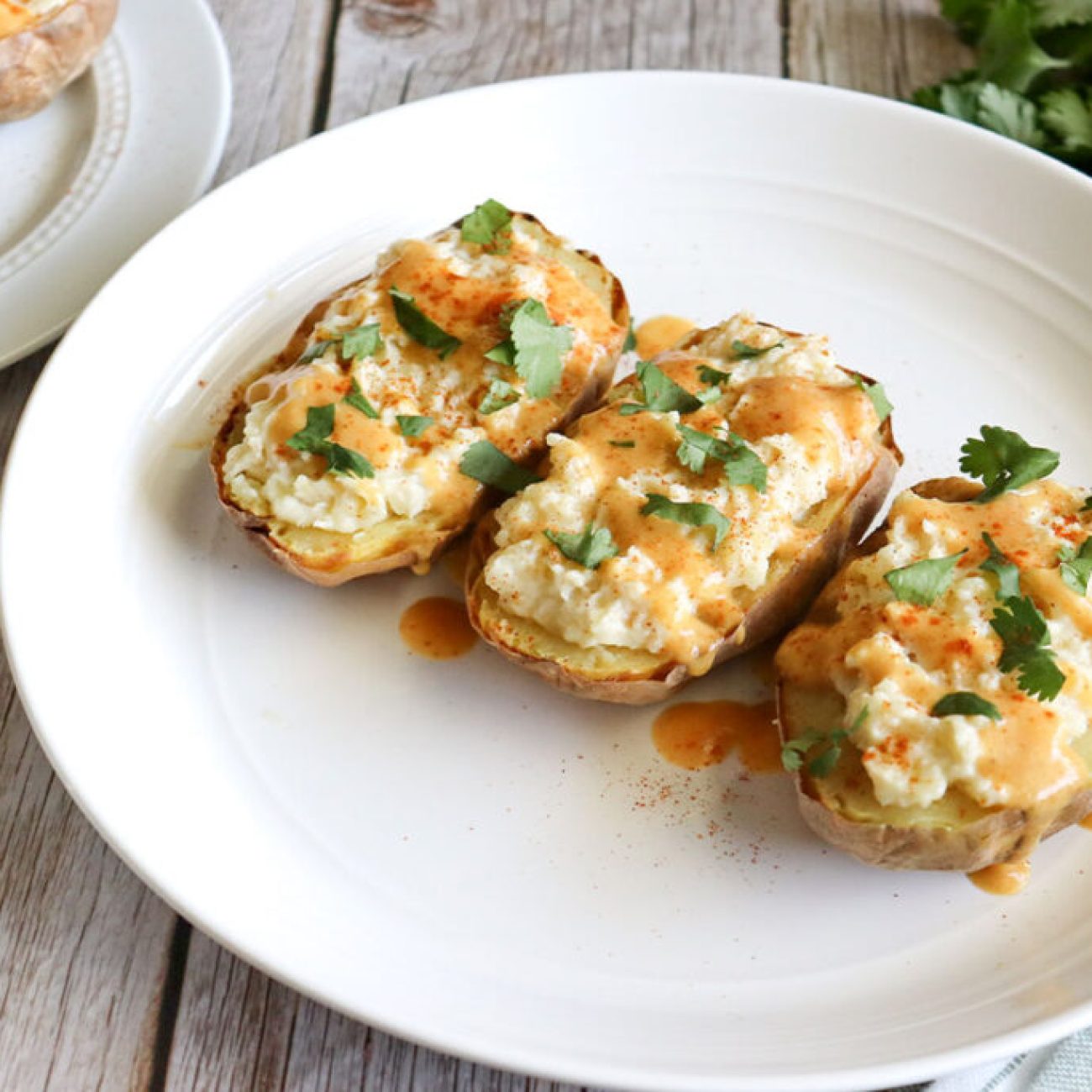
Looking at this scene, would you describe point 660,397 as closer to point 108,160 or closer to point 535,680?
point 535,680

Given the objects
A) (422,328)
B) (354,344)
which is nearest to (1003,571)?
(422,328)

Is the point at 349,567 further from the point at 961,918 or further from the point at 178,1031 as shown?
the point at 961,918

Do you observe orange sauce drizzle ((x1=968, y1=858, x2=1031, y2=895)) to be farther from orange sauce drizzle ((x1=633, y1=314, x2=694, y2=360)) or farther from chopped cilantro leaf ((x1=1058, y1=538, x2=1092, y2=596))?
orange sauce drizzle ((x1=633, y1=314, x2=694, y2=360))

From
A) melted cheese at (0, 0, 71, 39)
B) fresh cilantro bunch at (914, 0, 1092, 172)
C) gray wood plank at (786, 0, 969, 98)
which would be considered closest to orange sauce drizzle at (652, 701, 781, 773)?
fresh cilantro bunch at (914, 0, 1092, 172)

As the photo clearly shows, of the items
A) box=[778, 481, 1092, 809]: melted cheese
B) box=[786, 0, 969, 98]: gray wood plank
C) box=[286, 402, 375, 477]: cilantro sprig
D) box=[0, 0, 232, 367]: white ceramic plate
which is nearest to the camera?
box=[778, 481, 1092, 809]: melted cheese

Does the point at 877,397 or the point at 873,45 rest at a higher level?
the point at 877,397

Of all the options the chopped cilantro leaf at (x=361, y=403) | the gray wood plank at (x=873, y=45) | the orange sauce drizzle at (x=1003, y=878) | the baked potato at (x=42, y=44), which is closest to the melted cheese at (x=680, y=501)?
the chopped cilantro leaf at (x=361, y=403)
